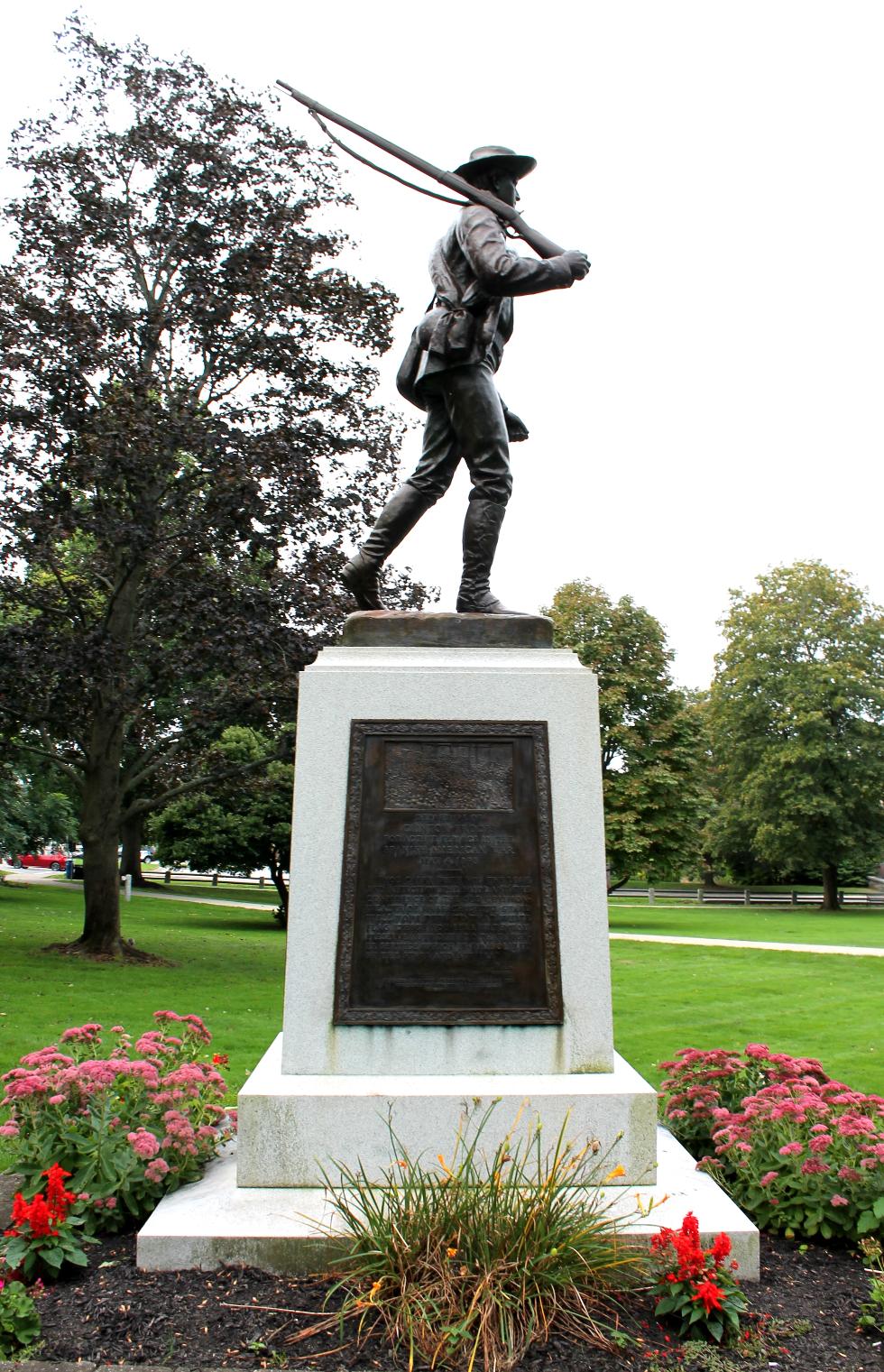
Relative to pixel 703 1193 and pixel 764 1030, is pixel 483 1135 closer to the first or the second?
pixel 703 1193

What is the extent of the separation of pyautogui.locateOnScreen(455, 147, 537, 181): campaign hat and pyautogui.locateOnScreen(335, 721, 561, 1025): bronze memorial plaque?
10.2 feet

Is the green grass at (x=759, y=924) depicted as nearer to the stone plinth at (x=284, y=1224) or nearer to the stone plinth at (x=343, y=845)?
the stone plinth at (x=343, y=845)

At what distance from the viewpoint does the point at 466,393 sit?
18.7ft

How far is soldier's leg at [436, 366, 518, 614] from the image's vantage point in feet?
18.7

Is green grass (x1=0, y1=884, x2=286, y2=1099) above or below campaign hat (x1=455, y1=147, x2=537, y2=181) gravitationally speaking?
below

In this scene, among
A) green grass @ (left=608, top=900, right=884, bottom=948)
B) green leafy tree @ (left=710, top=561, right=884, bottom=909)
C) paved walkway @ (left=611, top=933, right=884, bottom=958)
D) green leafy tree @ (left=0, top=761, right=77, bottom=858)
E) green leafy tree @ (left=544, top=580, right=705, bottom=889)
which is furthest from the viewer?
green leafy tree @ (left=710, top=561, right=884, bottom=909)

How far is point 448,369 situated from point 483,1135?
3.80m

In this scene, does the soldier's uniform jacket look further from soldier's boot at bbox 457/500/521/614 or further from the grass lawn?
the grass lawn

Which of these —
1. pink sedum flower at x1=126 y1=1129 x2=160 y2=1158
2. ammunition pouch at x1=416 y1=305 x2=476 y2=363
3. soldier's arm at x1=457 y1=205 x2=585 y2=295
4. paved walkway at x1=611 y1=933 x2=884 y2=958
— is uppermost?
soldier's arm at x1=457 y1=205 x2=585 y2=295

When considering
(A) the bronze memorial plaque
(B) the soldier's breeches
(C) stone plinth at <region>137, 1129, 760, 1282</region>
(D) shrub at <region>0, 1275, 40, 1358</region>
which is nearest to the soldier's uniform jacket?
(B) the soldier's breeches

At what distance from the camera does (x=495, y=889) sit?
489 centimetres

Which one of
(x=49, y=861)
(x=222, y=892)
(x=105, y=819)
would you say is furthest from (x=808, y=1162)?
(x=49, y=861)

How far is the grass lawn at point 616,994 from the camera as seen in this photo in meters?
10.7

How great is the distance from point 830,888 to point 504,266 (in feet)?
140
